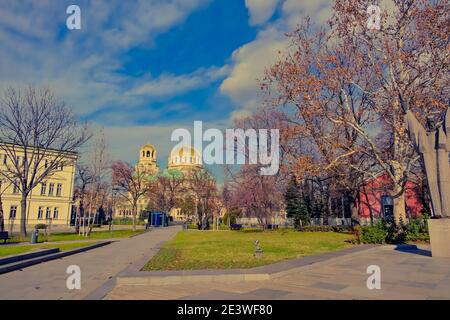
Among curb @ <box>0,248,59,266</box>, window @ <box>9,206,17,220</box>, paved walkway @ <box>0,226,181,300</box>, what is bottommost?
paved walkway @ <box>0,226,181,300</box>

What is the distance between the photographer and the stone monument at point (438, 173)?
1170 centimetres

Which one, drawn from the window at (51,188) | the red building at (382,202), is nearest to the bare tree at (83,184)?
the window at (51,188)

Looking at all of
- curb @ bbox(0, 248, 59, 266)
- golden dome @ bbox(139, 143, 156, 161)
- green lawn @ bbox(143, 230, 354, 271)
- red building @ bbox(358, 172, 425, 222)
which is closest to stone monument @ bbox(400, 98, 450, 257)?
green lawn @ bbox(143, 230, 354, 271)

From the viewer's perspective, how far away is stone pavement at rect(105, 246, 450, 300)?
6196 millimetres

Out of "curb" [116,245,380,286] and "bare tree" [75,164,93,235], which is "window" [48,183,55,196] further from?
"curb" [116,245,380,286]

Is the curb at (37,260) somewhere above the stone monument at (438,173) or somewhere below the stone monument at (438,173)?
below

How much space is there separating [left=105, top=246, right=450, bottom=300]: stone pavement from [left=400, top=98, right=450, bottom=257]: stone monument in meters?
2.53

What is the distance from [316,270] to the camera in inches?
359

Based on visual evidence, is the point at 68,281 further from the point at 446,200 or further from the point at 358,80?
the point at 358,80

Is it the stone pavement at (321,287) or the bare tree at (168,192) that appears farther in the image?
the bare tree at (168,192)

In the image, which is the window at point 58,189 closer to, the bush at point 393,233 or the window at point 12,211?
the window at point 12,211

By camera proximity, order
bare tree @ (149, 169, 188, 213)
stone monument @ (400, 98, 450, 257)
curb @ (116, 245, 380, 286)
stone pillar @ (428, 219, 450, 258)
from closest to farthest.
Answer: curb @ (116, 245, 380, 286), stone pillar @ (428, 219, 450, 258), stone monument @ (400, 98, 450, 257), bare tree @ (149, 169, 188, 213)

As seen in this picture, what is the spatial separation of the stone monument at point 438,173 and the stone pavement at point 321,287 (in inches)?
99.6
